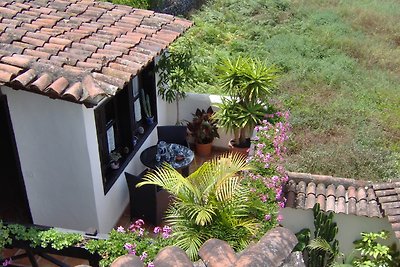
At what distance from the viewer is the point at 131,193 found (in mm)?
8797

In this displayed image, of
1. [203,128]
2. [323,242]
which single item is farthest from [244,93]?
[323,242]

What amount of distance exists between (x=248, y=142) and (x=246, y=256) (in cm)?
767

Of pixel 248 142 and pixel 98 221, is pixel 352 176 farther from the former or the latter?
pixel 98 221

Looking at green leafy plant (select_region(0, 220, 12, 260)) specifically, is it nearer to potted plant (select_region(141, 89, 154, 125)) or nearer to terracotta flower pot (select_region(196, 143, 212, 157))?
potted plant (select_region(141, 89, 154, 125))

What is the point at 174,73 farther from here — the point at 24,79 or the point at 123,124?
the point at 24,79

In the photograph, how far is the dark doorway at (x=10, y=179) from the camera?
25.0 ft

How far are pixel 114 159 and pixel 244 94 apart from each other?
10.6 feet

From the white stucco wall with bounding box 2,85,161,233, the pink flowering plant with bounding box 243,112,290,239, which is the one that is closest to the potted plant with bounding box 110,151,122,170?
the white stucco wall with bounding box 2,85,161,233

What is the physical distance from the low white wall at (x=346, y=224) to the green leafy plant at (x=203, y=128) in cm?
284

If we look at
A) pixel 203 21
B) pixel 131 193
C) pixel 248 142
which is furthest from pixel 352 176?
pixel 203 21

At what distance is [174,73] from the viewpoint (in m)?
10.6

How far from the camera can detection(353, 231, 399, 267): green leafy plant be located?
8.57 m

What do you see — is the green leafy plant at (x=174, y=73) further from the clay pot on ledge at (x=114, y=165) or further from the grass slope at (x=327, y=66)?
the grass slope at (x=327, y=66)

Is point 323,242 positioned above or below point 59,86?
below
